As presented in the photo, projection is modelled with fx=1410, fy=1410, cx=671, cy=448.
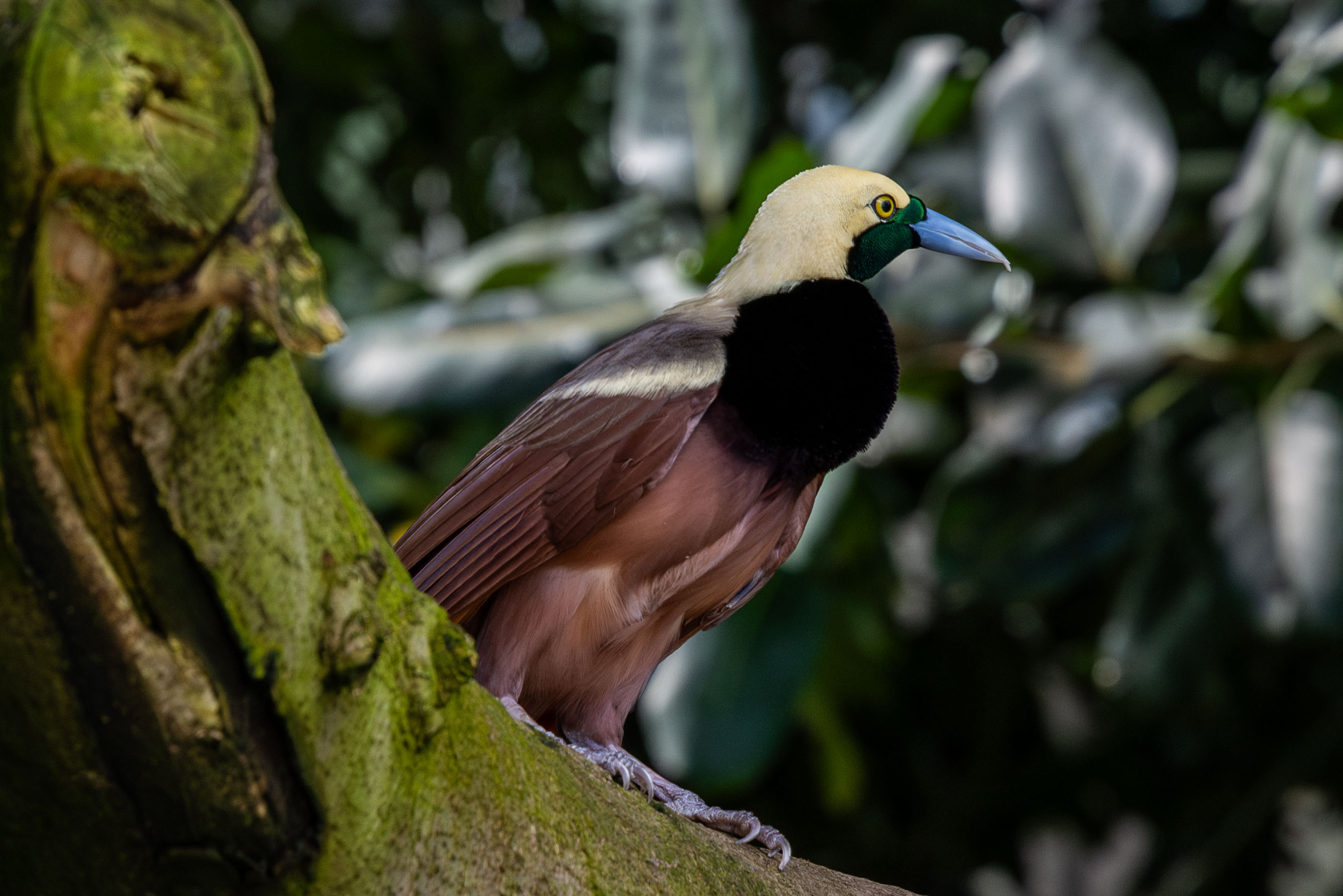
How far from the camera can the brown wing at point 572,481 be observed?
6.62 feet

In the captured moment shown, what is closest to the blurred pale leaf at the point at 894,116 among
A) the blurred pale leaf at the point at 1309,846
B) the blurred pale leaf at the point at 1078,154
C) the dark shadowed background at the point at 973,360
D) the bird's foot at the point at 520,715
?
the dark shadowed background at the point at 973,360

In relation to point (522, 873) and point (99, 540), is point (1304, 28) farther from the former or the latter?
point (99, 540)

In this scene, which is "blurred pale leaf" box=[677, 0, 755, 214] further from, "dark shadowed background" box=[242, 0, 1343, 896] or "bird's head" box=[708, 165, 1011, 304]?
"bird's head" box=[708, 165, 1011, 304]

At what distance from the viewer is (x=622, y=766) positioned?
1.98m

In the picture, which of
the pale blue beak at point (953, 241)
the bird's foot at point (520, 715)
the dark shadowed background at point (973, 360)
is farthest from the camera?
the dark shadowed background at point (973, 360)

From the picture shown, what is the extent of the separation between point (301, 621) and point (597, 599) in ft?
3.01

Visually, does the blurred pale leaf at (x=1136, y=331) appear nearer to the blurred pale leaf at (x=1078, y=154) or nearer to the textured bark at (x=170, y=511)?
the blurred pale leaf at (x=1078, y=154)

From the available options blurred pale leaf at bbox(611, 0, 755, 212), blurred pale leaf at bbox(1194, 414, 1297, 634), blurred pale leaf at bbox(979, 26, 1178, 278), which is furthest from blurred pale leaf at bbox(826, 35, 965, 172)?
blurred pale leaf at bbox(1194, 414, 1297, 634)

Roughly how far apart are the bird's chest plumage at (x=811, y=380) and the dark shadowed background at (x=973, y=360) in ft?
4.89

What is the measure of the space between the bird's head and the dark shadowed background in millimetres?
1387

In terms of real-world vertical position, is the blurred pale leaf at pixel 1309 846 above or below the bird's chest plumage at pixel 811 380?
below

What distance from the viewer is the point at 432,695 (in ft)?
4.31

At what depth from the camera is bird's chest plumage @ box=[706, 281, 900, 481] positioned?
2.00 meters

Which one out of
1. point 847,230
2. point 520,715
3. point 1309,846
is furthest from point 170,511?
point 1309,846
